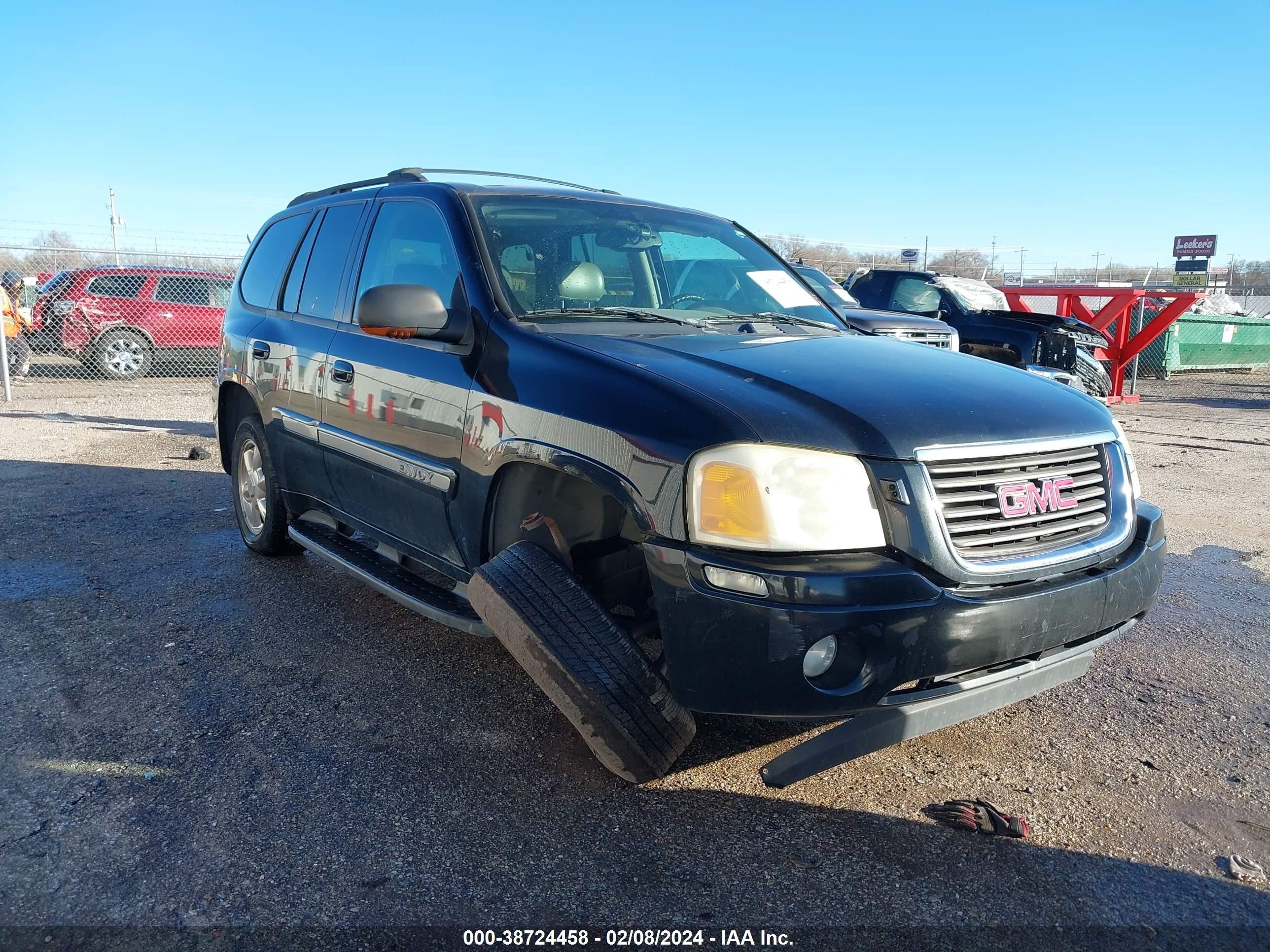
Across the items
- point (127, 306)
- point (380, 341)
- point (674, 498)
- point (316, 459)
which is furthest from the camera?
point (127, 306)

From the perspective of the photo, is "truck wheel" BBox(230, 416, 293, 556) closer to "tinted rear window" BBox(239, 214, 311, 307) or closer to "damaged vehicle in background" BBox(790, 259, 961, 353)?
"tinted rear window" BBox(239, 214, 311, 307)

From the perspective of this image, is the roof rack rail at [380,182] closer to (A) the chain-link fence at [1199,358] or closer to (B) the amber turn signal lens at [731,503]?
(B) the amber turn signal lens at [731,503]

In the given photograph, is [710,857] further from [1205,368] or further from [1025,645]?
[1205,368]

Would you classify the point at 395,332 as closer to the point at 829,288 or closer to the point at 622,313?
the point at 622,313

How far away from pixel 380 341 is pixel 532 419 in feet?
3.85

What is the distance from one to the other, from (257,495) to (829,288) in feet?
20.2

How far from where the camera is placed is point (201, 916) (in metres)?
2.34

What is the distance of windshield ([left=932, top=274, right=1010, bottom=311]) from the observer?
39.5ft

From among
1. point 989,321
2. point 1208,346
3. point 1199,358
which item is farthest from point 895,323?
point 1208,346

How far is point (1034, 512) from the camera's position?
271cm

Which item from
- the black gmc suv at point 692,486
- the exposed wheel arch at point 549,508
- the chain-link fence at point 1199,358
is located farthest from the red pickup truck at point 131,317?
the chain-link fence at point 1199,358

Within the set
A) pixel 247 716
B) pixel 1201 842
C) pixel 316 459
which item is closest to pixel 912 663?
pixel 1201 842

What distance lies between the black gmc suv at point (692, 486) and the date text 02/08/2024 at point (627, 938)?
0.43 metres

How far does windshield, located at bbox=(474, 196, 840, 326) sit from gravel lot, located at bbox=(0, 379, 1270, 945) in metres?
1.51
